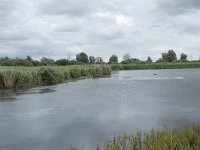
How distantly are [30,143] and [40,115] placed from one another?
4198mm

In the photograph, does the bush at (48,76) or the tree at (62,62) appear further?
the tree at (62,62)

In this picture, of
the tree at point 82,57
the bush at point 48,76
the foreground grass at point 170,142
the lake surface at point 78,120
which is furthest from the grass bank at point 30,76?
the tree at point 82,57

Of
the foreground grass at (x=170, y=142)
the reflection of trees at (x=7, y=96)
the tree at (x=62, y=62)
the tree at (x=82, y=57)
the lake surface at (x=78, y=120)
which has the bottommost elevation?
the lake surface at (x=78, y=120)

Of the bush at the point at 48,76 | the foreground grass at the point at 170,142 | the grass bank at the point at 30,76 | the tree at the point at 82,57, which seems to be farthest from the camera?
the tree at the point at 82,57

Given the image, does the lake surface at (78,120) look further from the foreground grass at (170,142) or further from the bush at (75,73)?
the bush at (75,73)

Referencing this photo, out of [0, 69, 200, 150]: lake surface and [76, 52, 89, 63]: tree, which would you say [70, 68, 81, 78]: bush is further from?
[76, 52, 89, 63]: tree

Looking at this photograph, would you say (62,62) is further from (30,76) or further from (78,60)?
(30,76)

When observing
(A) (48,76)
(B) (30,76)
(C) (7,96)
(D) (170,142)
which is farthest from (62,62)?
(D) (170,142)

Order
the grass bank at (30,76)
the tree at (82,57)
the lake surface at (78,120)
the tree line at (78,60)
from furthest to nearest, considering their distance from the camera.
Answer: the tree at (82,57) < the tree line at (78,60) < the grass bank at (30,76) < the lake surface at (78,120)

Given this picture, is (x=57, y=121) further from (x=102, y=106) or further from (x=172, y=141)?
(x=172, y=141)

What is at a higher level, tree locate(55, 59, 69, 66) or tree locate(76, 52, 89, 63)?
tree locate(76, 52, 89, 63)

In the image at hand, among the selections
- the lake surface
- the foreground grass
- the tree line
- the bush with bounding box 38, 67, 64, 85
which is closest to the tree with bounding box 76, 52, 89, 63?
the tree line

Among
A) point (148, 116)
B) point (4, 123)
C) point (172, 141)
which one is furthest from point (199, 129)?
point (4, 123)

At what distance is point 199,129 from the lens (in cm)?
749
